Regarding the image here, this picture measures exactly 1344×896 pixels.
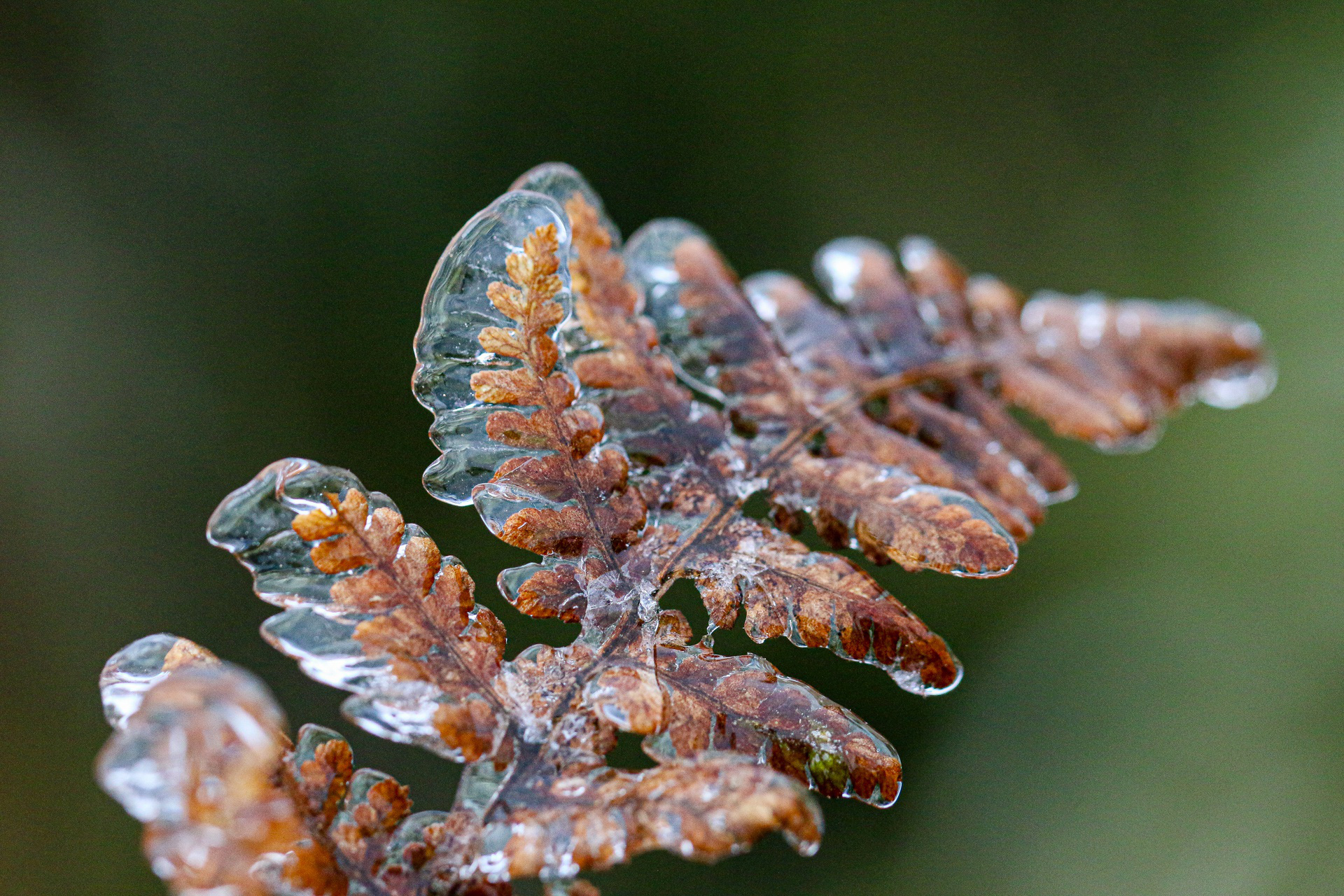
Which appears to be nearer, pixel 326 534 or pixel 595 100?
pixel 326 534

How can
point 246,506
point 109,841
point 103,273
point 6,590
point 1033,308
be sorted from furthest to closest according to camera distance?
point 103,273, point 6,590, point 109,841, point 1033,308, point 246,506

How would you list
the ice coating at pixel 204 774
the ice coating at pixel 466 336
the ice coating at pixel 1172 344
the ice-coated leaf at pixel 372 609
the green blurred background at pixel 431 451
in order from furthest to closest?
the green blurred background at pixel 431 451 < the ice coating at pixel 1172 344 < the ice coating at pixel 466 336 < the ice-coated leaf at pixel 372 609 < the ice coating at pixel 204 774

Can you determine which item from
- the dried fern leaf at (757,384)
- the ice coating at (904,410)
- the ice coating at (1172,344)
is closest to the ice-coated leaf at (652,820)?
the dried fern leaf at (757,384)

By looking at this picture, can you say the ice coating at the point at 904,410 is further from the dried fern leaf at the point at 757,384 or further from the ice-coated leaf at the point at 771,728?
the ice-coated leaf at the point at 771,728

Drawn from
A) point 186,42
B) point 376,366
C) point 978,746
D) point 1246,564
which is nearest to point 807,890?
point 978,746

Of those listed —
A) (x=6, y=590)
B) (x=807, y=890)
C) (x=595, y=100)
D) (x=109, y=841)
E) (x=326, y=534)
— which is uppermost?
(x=595, y=100)

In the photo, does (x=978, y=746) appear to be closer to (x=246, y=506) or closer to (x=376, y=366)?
(x=376, y=366)
